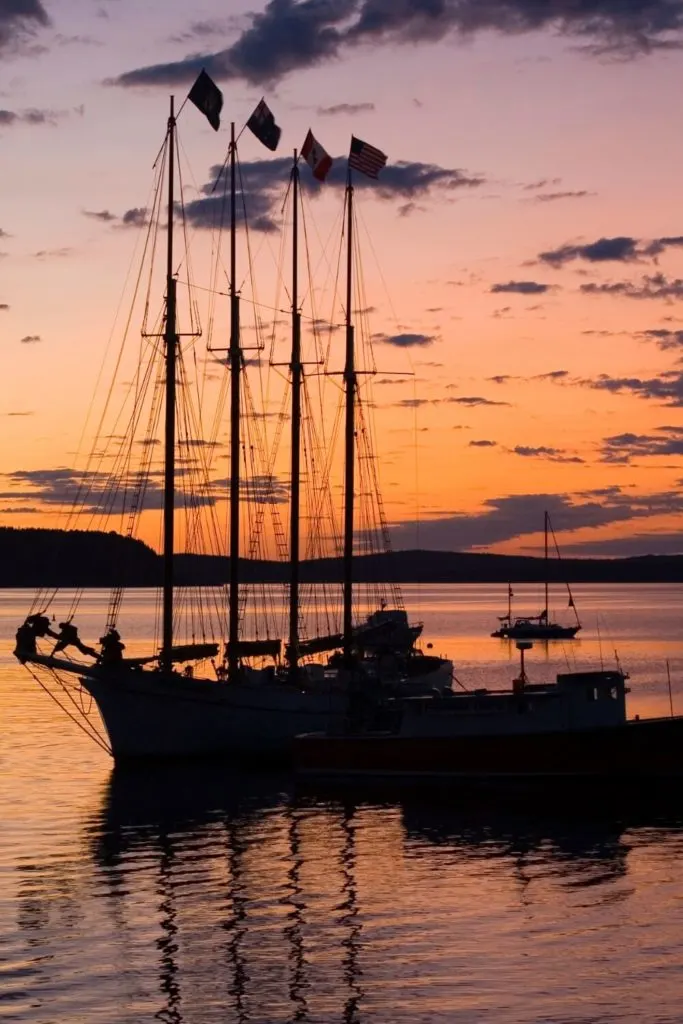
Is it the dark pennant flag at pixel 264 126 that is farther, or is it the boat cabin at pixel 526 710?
the dark pennant flag at pixel 264 126

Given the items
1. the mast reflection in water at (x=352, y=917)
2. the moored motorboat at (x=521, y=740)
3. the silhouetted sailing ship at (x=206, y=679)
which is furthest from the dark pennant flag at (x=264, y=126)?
the mast reflection in water at (x=352, y=917)

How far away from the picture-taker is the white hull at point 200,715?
2312 inches

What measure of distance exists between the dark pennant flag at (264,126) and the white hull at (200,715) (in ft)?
74.8

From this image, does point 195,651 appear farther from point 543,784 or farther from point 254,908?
point 254,908

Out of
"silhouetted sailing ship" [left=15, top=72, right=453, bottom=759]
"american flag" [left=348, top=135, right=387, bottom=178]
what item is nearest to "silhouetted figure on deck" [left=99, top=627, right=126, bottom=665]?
"silhouetted sailing ship" [left=15, top=72, right=453, bottom=759]

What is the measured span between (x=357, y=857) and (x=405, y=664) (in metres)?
33.9

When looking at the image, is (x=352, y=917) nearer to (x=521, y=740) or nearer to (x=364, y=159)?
(x=521, y=740)

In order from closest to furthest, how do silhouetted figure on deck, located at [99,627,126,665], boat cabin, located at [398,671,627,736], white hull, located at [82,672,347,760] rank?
boat cabin, located at [398,671,627,736]
silhouetted figure on deck, located at [99,627,126,665]
white hull, located at [82,672,347,760]

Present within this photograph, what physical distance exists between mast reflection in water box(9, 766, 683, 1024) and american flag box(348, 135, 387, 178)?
1177 inches

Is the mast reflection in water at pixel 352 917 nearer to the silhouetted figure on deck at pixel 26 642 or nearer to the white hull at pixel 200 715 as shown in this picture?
the white hull at pixel 200 715

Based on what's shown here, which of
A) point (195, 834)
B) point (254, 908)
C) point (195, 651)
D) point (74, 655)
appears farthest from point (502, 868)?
point (74, 655)

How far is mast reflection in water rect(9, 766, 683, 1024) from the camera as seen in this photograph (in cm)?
2611

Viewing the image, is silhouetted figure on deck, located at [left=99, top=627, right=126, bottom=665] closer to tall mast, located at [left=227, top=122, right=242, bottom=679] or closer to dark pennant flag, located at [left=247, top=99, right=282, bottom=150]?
tall mast, located at [left=227, top=122, right=242, bottom=679]

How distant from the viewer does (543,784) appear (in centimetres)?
5141
